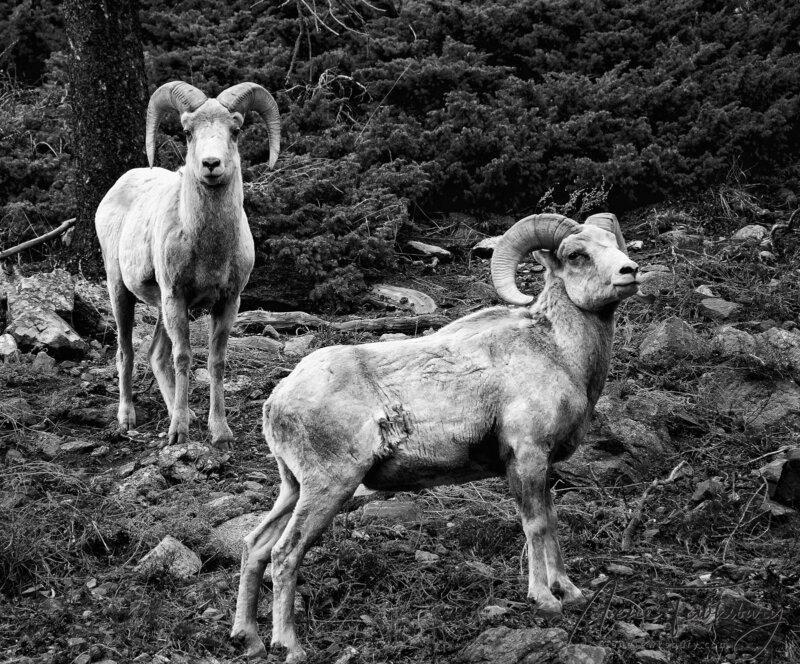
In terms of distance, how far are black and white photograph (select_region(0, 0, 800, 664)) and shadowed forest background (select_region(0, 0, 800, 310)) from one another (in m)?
0.06

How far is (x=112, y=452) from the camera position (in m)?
7.88

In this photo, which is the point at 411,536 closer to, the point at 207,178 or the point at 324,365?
the point at 324,365

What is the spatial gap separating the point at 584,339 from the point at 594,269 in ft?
1.34

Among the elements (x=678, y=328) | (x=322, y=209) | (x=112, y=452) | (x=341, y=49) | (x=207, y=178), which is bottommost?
(x=112, y=452)

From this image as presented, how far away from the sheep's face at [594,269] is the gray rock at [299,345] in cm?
432

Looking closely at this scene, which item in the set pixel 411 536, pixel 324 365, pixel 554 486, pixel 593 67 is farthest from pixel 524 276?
pixel 324 365

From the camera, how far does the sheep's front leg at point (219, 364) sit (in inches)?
310

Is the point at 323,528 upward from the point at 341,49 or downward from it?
downward

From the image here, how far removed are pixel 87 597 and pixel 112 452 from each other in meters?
2.43

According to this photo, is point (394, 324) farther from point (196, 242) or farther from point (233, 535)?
point (233, 535)

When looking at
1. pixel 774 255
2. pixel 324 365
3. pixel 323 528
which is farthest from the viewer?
pixel 774 255

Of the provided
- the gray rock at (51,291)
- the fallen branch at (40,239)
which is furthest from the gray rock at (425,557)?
the fallen branch at (40,239)

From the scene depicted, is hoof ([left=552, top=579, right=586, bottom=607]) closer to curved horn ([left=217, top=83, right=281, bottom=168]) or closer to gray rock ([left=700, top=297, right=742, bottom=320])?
curved horn ([left=217, top=83, right=281, bottom=168])

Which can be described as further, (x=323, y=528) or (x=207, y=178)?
(x=207, y=178)
